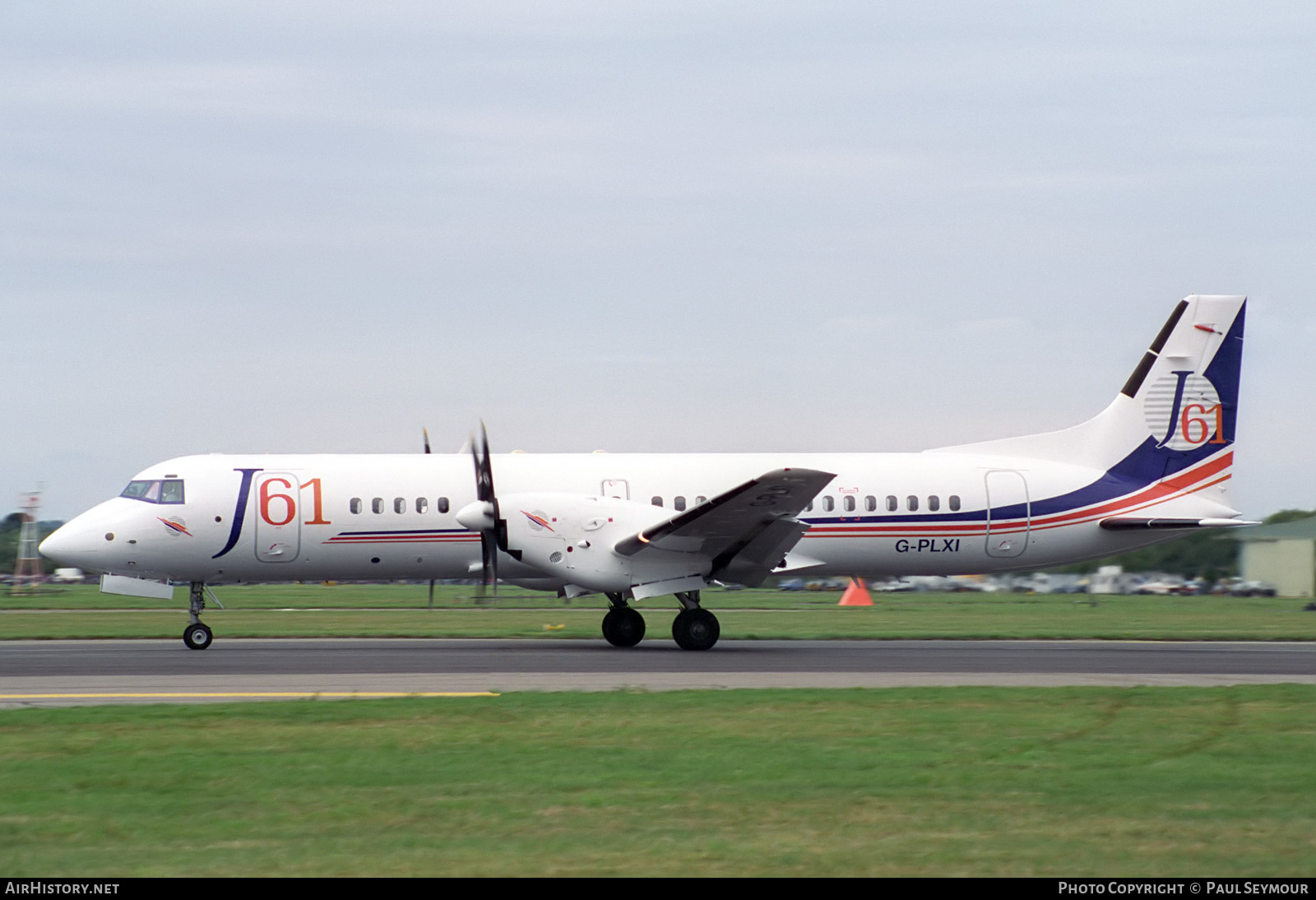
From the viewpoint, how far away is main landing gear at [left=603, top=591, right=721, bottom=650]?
21.1m

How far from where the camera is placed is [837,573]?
24156mm

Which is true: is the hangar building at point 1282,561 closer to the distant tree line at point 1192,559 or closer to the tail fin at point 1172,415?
the distant tree line at point 1192,559

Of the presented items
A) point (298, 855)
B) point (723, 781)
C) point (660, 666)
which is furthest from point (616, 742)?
point (660, 666)

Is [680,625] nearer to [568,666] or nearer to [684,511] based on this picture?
[684,511]

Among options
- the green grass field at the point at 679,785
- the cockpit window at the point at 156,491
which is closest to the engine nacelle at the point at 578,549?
the cockpit window at the point at 156,491

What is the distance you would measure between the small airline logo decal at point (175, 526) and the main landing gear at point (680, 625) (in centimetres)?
765

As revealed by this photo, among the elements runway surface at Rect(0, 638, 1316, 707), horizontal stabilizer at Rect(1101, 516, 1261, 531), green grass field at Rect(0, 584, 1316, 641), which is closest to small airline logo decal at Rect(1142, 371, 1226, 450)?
horizontal stabilizer at Rect(1101, 516, 1261, 531)

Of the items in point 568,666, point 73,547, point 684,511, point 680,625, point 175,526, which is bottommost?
point 568,666

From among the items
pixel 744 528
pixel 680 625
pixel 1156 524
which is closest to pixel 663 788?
pixel 744 528

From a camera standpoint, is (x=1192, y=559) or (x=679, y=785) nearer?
(x=679, y=785)

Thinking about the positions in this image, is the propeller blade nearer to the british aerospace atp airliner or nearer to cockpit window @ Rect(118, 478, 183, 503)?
the british aerospace atp airliner

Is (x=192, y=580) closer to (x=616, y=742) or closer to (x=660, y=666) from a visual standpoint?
(x=660, y=666)

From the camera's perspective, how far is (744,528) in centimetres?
2055

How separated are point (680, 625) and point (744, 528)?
6.79 ft
